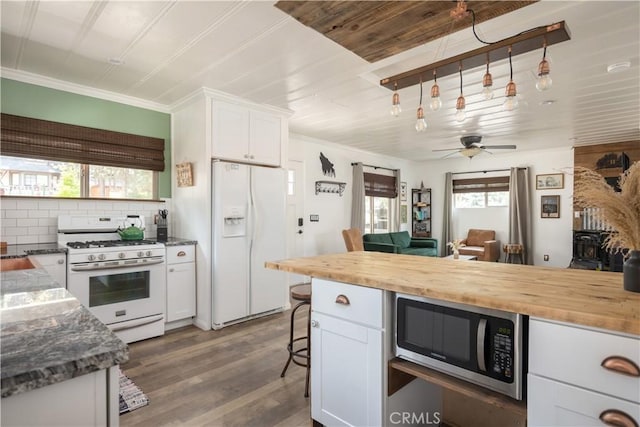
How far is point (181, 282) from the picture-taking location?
363 cm

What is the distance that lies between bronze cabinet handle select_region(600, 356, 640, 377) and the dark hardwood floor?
5.32 ft

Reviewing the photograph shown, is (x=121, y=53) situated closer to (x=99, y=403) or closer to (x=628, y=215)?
(x=99, y=403)

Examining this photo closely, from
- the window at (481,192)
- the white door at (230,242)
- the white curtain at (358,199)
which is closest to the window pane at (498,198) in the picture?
the window at (481,192)

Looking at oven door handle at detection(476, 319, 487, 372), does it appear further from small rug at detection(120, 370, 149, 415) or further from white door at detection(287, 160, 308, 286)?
white door at detection(287, 160, 308, 286)

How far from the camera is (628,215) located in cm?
127

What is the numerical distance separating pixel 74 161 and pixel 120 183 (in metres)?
0.49

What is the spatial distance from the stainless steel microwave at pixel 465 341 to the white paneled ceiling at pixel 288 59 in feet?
6.27

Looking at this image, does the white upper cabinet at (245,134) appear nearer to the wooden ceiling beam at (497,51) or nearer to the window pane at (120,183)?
the window pane at (120,183)

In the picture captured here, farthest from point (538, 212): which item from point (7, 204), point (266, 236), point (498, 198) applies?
point (7, 204)

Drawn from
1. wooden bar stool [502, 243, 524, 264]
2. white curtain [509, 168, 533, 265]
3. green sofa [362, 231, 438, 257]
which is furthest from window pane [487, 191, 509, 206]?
green sofa [362, 231, 438, 257]

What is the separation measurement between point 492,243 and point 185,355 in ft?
20.1

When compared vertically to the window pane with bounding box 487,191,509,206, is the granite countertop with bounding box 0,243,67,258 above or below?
below

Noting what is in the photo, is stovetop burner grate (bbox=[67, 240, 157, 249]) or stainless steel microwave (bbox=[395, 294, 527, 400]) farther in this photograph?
stovetop burner grate (bbox=[67, 240, 157, 249])

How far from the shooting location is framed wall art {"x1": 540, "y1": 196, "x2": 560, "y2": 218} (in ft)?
22.3
